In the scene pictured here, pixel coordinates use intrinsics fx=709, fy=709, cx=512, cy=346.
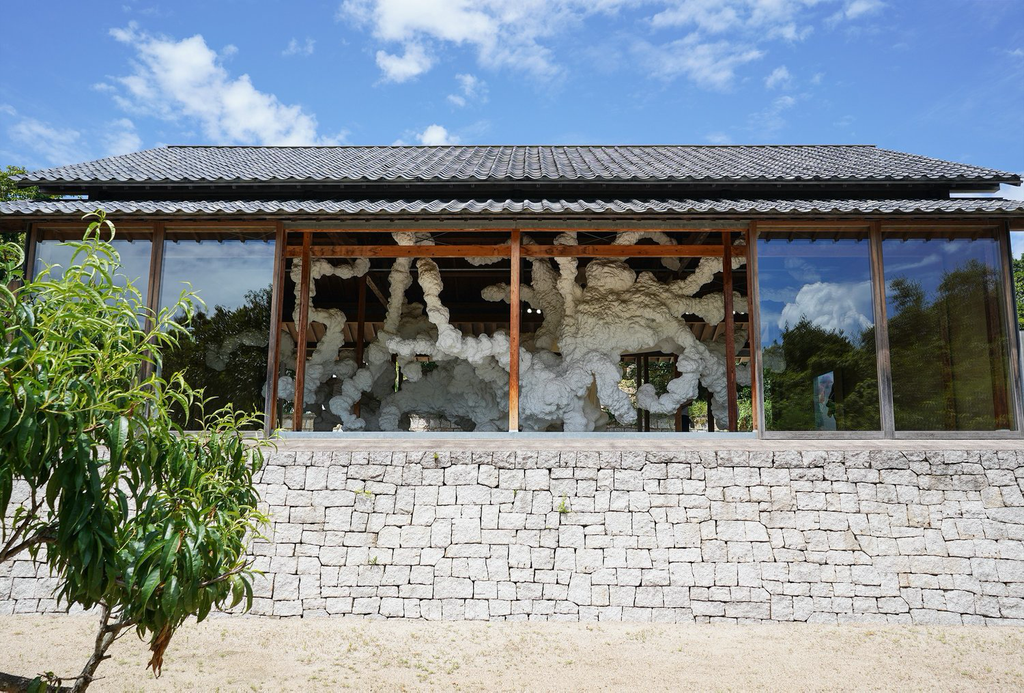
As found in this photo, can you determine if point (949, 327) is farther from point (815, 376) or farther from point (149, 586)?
point (149, 586)

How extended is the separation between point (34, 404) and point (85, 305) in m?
0.36

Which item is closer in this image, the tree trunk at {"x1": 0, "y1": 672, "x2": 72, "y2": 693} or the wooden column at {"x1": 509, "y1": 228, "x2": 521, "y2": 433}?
the tree trunk at {"x1": 0, "y1": 672, "x2": 72, "y2": 693}

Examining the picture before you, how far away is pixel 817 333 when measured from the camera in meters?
6.43

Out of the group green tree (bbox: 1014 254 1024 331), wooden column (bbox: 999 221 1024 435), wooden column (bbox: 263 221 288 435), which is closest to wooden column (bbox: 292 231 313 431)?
wooden column (bbox: 263 221 288 435)

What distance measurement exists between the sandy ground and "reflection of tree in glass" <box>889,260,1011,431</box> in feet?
6.19

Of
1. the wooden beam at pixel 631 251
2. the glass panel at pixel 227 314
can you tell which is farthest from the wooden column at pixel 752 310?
the glass panel at pixel 227 314

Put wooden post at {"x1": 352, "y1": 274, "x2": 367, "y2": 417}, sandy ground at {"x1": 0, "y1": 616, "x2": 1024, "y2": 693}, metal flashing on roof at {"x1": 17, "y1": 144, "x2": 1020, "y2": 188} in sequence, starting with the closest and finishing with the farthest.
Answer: sandy ground at {"x1": 0, "y1": 616, "x2": 1024, "y2": 693}
metal flashing on roof at {"x1": 17, "y1": 144, "x2": 1020, "y2": 188}
wooden post at {"x1": 352, "y1": 274, "x2": 367, "y2": 417}

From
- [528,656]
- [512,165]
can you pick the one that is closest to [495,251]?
[512,165]

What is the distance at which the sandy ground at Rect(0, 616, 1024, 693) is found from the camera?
171 inches

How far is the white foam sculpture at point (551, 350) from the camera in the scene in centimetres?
758

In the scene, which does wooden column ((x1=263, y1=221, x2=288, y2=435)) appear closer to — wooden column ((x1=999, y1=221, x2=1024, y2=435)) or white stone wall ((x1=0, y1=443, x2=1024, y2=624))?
white stone wall ((x1=0, y1=443, x2=1024, y2=624))

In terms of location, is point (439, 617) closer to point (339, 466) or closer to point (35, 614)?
point (339, 466)

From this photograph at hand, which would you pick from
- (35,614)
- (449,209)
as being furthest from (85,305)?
(35,614)

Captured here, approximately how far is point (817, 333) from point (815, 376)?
1.33 ft
